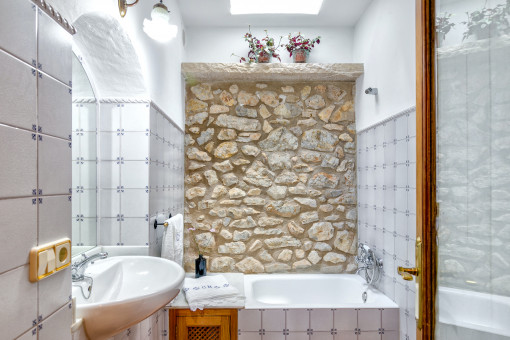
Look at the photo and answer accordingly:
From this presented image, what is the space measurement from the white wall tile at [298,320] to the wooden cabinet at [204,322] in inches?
14.7

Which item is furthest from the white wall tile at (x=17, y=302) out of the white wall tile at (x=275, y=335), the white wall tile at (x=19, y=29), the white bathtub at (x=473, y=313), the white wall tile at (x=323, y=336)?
the white wall tile at (x=323, y=336)

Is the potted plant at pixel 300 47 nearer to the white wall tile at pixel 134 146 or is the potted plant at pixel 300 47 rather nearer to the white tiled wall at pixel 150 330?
the white wall tile at pixel 134 146

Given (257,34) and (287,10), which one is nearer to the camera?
(287,10)

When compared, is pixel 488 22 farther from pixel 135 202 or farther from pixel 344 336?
pixel 344 336

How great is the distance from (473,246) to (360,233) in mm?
2242

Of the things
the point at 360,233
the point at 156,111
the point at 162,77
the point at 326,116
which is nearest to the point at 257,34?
the point at 326,116

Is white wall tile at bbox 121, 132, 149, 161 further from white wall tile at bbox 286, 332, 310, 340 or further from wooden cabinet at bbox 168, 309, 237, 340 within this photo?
white wall tile at bbox 286, 332, 310, 340

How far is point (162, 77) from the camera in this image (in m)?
2.37

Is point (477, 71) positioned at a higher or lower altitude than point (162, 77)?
lower

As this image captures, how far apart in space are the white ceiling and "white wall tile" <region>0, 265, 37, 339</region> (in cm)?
251

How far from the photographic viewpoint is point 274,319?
7.56 feet

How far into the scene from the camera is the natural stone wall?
3.13 metres

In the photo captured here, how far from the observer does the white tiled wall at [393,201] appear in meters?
2.14

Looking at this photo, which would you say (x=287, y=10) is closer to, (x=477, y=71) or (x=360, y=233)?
(x=360, y=233)
